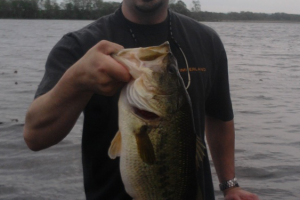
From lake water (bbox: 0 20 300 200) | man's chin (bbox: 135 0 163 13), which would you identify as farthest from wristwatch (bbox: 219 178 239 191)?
lake water (bbox: 0 20 300 200)

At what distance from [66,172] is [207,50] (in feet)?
13.4

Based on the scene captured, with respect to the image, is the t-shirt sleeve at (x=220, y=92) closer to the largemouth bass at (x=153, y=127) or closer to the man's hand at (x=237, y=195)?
the man's hand at (x=237, y=195)

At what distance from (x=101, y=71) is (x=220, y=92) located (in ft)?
4.46

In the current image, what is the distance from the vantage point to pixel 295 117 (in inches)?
388

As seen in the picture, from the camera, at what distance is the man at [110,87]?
2.07 metres

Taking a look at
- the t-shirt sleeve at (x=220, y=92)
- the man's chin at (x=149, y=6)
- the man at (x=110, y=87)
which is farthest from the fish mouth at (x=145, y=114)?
the t-shirt sleeve at (x=220, y=92)

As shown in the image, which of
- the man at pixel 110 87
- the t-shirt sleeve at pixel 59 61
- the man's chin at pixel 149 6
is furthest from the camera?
the man's chin at pixel 149 6

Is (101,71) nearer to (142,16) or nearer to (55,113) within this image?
(55,113)

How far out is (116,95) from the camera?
262 centimetres

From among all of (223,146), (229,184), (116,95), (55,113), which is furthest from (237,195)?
(55,113)

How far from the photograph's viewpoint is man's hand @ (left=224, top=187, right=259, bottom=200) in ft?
10.3

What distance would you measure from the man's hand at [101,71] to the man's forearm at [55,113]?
3.4 inches

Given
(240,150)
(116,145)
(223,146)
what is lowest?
(240,150)

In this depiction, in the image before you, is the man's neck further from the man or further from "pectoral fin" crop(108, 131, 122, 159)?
"pectoral fin" crop(108, 131, 122, 159)
